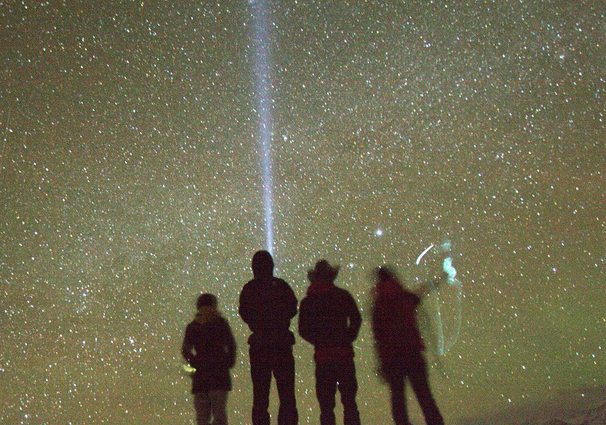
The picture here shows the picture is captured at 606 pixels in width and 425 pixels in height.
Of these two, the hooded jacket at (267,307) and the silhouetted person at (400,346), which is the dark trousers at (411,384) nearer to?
the silhouetted person at (400,346)

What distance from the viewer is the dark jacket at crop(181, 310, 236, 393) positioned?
290 cm

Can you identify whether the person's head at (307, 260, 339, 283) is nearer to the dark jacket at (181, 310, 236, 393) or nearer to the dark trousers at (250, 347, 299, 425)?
the dark trousers at (250, 347, 299, 425)

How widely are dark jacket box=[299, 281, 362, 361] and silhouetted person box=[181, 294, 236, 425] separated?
0.49 m

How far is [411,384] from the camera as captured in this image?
8.91 ft

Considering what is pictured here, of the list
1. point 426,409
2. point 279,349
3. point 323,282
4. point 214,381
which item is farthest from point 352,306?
point 214,381

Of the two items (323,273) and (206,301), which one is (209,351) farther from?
(323,273)

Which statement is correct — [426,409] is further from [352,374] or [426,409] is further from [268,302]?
[268,302]

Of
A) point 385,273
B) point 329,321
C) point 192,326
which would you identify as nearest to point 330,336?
point 329,321

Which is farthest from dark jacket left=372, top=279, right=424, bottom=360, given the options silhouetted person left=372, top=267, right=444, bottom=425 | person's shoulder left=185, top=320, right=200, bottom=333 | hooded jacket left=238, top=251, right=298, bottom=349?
person's shoulder left=185, top=320, right=200, bottom=333

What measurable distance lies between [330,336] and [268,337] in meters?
0.35

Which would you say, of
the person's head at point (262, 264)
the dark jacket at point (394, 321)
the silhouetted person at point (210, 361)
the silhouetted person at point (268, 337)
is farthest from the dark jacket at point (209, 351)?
the dark jacket at point (394, 321)

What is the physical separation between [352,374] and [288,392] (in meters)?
0.38

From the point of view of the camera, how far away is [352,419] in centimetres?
275

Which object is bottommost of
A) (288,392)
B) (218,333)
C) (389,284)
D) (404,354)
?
(288,392)
